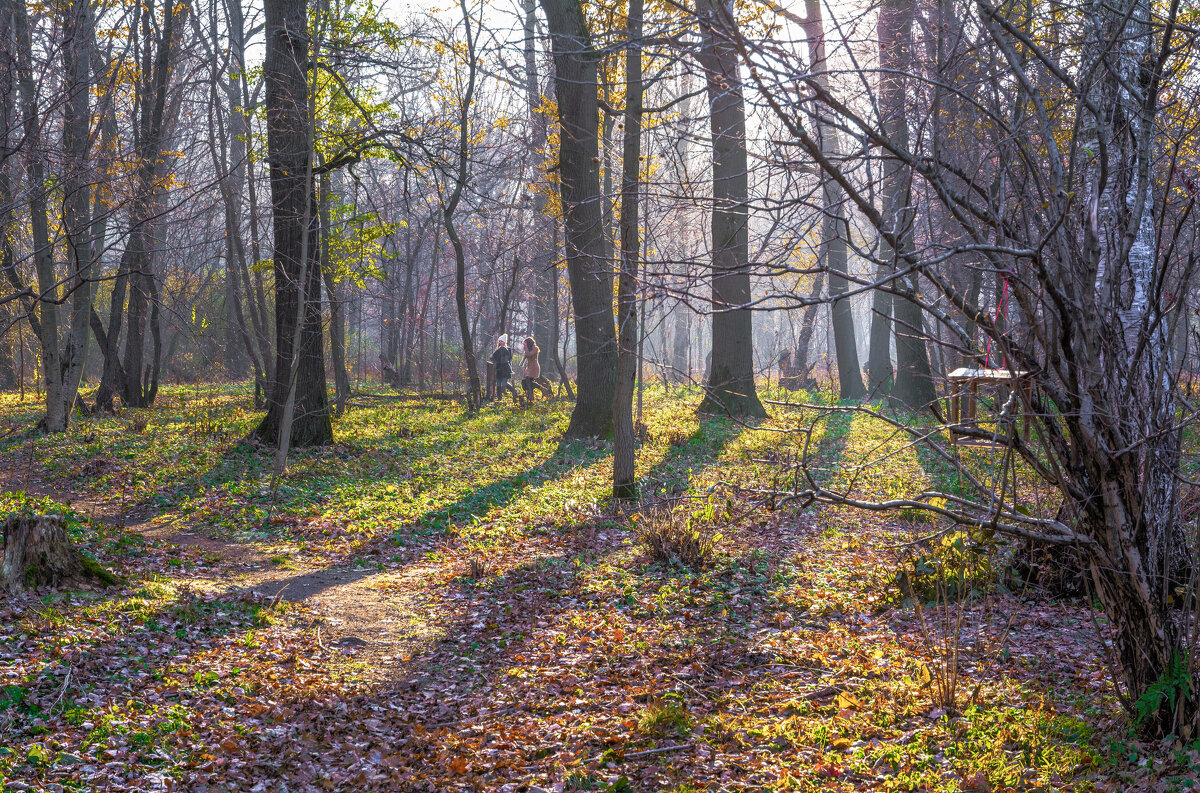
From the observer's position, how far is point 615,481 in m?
9.97

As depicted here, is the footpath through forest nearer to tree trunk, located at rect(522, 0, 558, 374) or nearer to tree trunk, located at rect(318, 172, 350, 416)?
tree trunk, located at rect(318, 172, 350, 416)

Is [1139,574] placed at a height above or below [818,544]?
above

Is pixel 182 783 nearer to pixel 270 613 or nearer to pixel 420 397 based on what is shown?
pixel 270 613

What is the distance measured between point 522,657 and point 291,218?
8168 millimetres

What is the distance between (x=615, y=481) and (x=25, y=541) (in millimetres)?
5970

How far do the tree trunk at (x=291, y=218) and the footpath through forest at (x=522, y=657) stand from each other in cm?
224

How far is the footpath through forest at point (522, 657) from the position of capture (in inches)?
158

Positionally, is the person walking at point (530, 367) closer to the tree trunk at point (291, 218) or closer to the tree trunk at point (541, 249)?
the tree trunk at point (541, 249)

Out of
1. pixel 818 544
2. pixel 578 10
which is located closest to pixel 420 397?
pixel 578 10

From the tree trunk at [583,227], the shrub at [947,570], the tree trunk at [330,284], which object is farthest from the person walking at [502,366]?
the shrub at [947,570]

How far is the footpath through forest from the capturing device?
4008 mm

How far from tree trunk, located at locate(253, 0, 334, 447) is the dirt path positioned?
335 centimetres

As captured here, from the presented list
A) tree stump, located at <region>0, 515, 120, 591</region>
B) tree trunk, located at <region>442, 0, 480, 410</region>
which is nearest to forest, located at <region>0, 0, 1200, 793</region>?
tree stump, located at <region>0, 515, 120, 591</region>

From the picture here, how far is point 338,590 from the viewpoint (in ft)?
23.8
